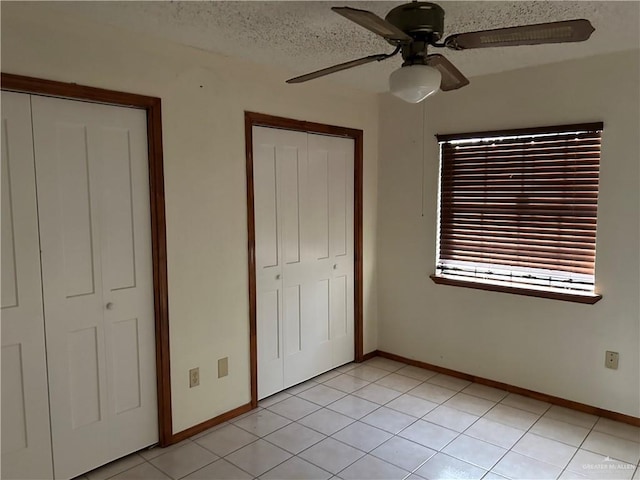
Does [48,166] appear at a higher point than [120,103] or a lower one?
lower

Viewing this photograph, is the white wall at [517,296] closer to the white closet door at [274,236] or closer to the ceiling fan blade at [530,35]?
the white closet door at [274,236]

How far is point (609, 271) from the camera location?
2924 mm

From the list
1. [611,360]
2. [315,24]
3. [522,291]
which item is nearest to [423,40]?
[315,24]

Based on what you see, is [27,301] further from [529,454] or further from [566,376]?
[566,376]

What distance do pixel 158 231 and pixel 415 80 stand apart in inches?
61.1

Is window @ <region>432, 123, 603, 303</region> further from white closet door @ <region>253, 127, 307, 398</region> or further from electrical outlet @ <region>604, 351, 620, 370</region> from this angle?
white closet door @ <region>253, 127, 307, 398</region>

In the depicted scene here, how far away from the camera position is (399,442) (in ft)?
8.90

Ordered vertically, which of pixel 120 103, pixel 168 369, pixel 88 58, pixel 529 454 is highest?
pixel 88 58

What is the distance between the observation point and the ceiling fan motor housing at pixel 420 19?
190cm

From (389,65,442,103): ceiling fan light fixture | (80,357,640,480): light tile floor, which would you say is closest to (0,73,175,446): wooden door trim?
(80,357,640,480): light tile floor

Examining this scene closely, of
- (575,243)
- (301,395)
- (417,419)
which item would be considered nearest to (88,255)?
(301,395)

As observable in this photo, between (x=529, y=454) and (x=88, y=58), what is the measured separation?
3041 mm

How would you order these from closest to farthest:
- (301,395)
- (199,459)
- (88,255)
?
(88,255), (199,459), (301,395)

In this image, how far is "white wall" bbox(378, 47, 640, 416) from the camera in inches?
112
